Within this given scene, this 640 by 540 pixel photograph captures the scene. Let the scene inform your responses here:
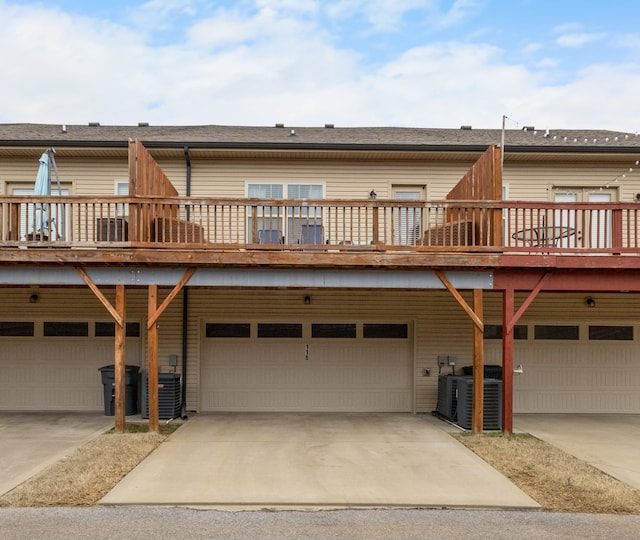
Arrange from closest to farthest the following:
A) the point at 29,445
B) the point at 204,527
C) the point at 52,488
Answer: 1. the point at 204,527
2. the point at 52,488
3. the point at 29,445

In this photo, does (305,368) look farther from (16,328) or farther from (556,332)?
(16,328)

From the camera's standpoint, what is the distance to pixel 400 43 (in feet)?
80.6

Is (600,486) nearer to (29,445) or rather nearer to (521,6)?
(29,445)

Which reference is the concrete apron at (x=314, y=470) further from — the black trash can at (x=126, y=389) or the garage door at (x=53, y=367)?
the garage door at (x=53, y=367)

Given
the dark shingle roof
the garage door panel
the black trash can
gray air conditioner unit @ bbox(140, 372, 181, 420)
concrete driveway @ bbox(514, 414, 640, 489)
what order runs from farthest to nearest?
the garage door panel, the dark shingle roof, the black trash can, gray air conditioner unit @ bbox(140, 372, 181, 420), concrete driveway @ bbox(514, 414, 640, 489)

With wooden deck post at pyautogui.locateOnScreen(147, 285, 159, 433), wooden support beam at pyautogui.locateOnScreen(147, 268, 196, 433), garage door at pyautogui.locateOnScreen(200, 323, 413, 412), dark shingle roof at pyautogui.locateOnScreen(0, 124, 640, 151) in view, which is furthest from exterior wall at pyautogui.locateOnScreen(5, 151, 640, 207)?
wooden deck post at pyautogui.locateOnScreen(147, 285, 159, 433)

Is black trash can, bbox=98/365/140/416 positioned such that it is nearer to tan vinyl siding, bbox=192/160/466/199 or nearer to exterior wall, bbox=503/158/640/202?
tan vinyl siding, bbox=192/160/466/199

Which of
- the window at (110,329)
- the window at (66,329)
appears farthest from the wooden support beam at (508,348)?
the window at (66,329)

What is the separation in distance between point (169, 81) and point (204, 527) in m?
31.3

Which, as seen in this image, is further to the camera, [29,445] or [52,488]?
[29,445]

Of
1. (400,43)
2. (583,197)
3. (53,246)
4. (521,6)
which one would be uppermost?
(400,43)

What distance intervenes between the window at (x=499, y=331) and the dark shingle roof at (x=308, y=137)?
12.0 feet

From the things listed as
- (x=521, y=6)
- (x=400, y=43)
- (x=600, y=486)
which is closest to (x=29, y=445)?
(x=600, y=486)

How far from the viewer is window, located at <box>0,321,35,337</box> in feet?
33.9
